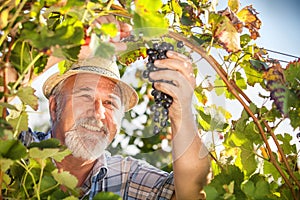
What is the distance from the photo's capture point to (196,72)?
6.34 ft

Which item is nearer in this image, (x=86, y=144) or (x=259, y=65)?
(x=259, y=65)

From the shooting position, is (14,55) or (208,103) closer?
(14,55)

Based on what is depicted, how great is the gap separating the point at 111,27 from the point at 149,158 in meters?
1.29

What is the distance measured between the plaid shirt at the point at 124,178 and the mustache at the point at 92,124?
176 mm

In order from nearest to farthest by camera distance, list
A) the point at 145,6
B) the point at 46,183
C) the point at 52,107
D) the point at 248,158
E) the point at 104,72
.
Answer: the point at 145,6 < the point at 46,183 < the point at 248,158 < the point at 104,72 < the point at 52,107

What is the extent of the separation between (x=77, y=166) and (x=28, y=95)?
4.42ft

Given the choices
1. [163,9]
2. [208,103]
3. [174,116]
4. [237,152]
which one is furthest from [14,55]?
[237,152]

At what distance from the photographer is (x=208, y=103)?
1950mm

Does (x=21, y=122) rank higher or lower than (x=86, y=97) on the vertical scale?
lower

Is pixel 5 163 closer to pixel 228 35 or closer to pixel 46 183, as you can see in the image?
pixel 46 183

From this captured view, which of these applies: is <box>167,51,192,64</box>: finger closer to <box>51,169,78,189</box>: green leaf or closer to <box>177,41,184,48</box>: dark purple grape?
<box>177,41,184,48</box>: dark purple grape

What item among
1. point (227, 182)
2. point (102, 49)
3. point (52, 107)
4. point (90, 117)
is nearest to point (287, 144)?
point (227, 182)

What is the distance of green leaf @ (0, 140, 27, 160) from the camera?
114 centimetres

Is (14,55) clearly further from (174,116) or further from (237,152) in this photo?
(237,152)
